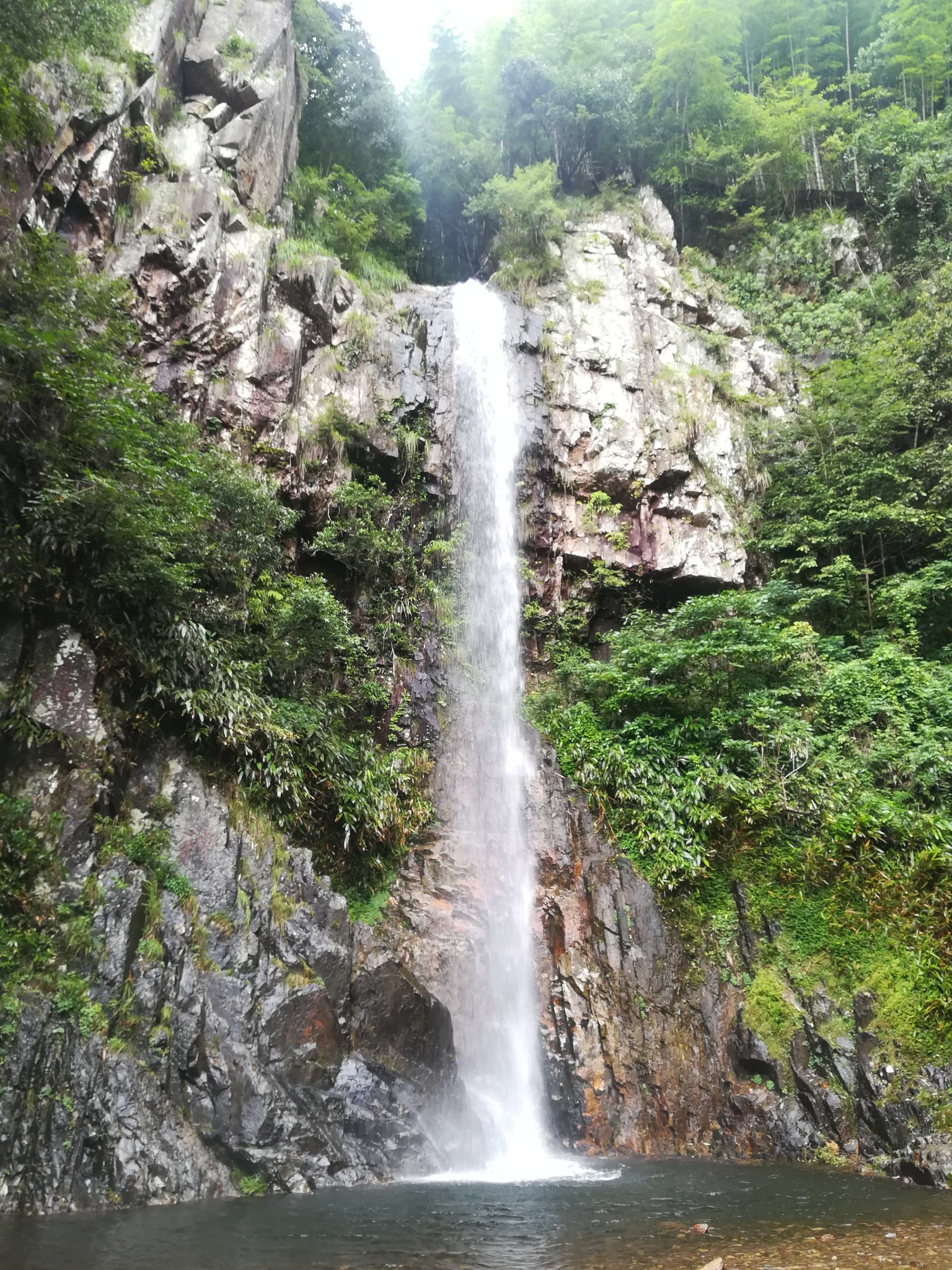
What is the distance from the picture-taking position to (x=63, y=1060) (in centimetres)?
668

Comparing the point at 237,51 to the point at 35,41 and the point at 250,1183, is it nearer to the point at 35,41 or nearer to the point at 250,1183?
the point at 35,41

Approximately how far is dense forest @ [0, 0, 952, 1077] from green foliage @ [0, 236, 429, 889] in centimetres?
4

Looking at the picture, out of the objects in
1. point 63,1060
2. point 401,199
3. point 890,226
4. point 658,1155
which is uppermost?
point 401,199

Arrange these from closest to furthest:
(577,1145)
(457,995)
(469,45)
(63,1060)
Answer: (63,1060), (577,1145), (457,995), (469,45)

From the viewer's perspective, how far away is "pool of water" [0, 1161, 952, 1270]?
14.8 ft

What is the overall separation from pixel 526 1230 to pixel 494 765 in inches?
303

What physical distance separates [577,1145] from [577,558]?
9920mm

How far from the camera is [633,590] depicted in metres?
15.5

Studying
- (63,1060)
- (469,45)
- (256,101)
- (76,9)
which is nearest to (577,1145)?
(63,1060)

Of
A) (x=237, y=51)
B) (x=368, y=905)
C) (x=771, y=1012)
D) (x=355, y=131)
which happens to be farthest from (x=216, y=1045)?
A: (x=355, y=131)

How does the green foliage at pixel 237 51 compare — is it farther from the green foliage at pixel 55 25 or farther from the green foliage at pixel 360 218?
the green foliage at pixel 55 25

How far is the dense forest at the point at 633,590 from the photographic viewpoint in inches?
355

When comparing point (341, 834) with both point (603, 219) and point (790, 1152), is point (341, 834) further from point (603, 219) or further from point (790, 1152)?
point (603, 219)

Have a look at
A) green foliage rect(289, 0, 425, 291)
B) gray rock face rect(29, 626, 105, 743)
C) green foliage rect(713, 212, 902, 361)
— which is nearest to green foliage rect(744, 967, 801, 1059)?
gray rock face rect(29, 626, 105, 743)
